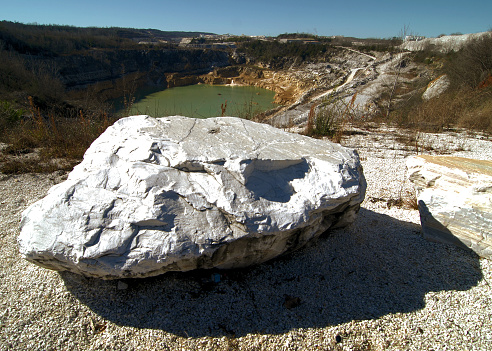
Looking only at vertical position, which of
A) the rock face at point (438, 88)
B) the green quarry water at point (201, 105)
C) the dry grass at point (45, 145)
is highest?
the rock face at point (438, 88)

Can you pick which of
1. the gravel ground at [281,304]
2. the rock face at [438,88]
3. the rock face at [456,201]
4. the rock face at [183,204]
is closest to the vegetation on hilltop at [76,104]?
the rock face at [438,88]

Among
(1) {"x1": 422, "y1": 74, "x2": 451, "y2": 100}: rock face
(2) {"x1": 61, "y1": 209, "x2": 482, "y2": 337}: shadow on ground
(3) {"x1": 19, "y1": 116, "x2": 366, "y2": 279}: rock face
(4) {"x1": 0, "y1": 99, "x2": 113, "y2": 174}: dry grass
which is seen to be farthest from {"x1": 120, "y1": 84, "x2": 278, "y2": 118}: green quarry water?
(1) {"x1": 422, "y1": 74, "x2": 451, "y2": 100}: rock face

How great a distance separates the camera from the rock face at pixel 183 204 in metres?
1.62

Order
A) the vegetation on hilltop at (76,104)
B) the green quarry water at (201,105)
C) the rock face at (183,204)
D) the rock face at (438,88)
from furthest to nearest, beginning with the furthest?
1. the rock face at (438,88)
2. the green quarry water at (201,105)
3. the vegetation on hilltop at (76,104)
4. the rock face at (183,204)

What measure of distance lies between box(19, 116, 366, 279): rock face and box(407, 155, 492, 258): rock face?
0.77 metres

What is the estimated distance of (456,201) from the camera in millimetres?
2359

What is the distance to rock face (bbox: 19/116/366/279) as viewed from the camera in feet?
5.32

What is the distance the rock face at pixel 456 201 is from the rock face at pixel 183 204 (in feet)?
2.52

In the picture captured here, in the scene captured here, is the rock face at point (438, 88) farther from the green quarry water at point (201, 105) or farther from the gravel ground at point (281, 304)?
the gravel ground at point (281, 304)

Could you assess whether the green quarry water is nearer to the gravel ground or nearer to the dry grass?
the dry grass

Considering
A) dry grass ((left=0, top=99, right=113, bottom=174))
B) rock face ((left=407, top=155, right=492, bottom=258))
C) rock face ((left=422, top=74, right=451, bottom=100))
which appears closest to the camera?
rock face ((left=407, top=155, right=492, bottom=258))

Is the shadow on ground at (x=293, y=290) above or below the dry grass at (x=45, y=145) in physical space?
below

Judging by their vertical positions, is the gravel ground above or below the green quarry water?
below

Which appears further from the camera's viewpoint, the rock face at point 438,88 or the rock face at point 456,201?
the rock face at point 438,88
